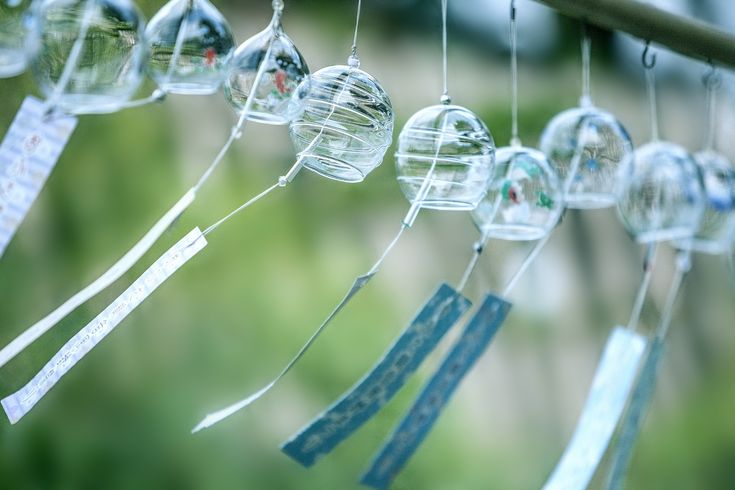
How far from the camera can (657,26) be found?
117 cm

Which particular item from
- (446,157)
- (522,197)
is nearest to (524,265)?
(522,197)

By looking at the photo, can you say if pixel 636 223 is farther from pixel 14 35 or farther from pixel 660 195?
pixel 14 35

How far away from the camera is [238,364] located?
7.62 feet

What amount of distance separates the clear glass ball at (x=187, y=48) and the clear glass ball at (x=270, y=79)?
1.4 inches

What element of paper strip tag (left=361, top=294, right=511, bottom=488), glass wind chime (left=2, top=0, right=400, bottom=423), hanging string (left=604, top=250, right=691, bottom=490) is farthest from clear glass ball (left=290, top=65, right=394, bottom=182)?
hanging string (left=604, top=250, right=691, bottom=490)

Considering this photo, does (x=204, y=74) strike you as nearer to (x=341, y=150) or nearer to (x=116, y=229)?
(x=341, y=150)

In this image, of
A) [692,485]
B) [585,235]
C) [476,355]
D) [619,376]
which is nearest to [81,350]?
[476,355]

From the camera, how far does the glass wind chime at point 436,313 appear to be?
0.95 m

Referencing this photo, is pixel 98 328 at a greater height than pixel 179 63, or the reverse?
pixel 179 63

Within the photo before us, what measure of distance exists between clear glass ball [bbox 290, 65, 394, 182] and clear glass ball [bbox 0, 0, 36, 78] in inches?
10.6

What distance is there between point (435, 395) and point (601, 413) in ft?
0.75

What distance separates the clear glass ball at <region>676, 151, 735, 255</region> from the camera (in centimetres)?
119

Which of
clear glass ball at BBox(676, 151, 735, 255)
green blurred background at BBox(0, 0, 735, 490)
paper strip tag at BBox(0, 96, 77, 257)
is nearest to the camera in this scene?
paper strip tag at BBox(0, 96, 77, 257)

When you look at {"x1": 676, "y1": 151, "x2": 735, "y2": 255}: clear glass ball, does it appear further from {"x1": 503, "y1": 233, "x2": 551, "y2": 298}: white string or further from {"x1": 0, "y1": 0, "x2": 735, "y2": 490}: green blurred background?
{"x1": 0, "y1": 0, "x2": 735, "y2": 490}: green blurred background
